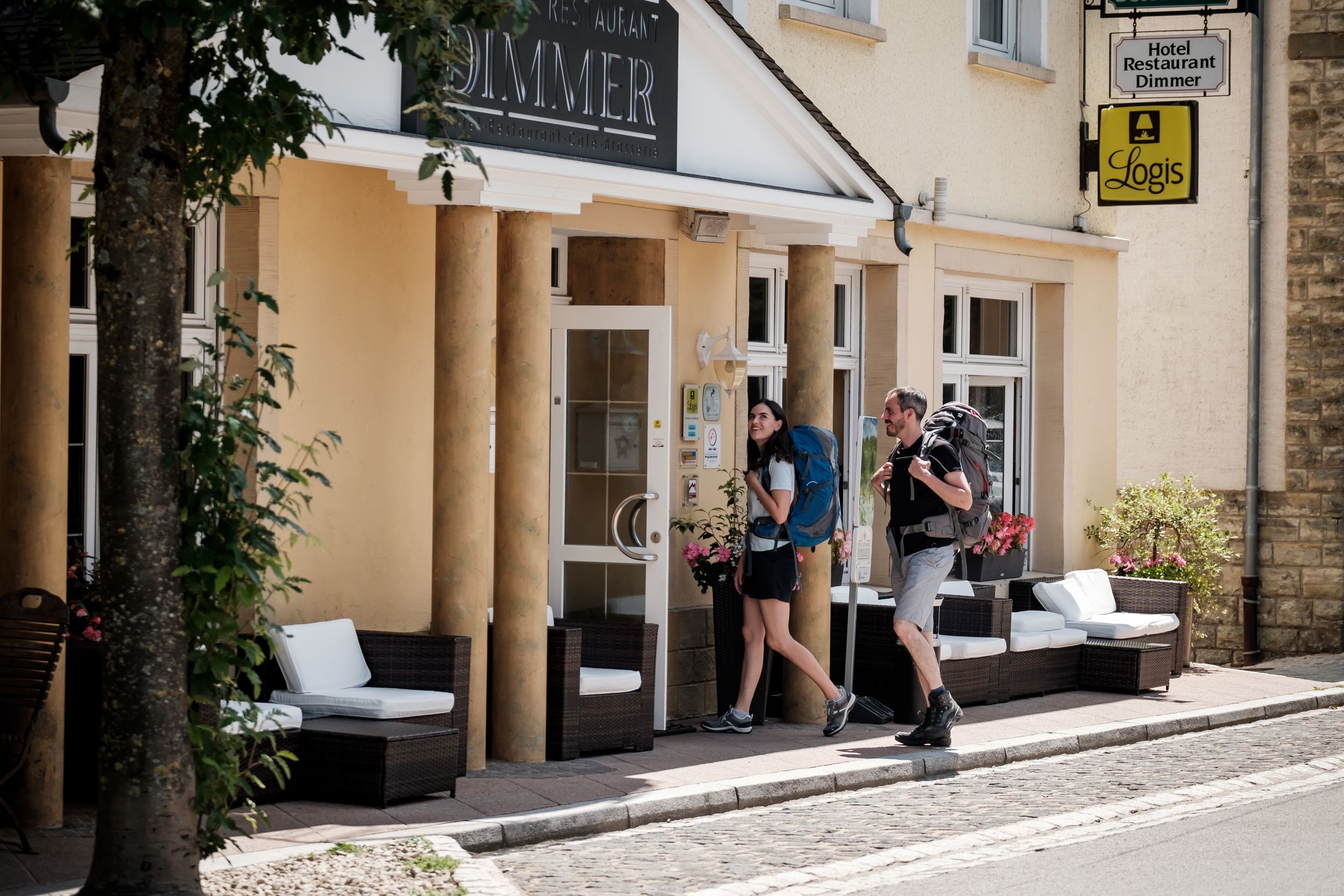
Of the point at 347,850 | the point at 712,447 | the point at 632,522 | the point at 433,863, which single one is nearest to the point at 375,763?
the point at 347,850

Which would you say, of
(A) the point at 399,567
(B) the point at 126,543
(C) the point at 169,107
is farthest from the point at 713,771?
(C) the point at 169,107

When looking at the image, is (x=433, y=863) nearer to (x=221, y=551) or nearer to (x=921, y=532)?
(x=221, y=551)

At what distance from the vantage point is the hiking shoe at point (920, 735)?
10.0m

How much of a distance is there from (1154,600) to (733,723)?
480 centimetres

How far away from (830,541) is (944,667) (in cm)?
121

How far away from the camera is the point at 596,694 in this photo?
9531mm

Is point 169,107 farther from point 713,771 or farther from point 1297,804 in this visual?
point 1297,804

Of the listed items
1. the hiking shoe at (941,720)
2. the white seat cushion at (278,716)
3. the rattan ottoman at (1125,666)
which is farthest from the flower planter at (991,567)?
the white seat cushion at (278,716)

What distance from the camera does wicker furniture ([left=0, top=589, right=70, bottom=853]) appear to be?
→ 7.14 meters

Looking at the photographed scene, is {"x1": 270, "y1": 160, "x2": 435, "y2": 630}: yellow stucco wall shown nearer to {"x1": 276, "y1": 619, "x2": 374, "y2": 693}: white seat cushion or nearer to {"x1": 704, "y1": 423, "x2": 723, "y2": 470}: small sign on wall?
{"x1": 276, "y1": 619, "x2": 374, "y2": 693}: white seat cushion

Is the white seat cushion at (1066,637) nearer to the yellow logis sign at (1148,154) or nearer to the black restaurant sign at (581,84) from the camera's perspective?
the yellow logis sign at (1148,154)

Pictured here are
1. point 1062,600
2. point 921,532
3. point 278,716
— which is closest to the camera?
point 278,716

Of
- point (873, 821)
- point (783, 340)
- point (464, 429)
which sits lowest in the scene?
point (873, 821)

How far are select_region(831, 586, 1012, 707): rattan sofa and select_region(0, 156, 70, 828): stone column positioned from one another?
17.4 ft
